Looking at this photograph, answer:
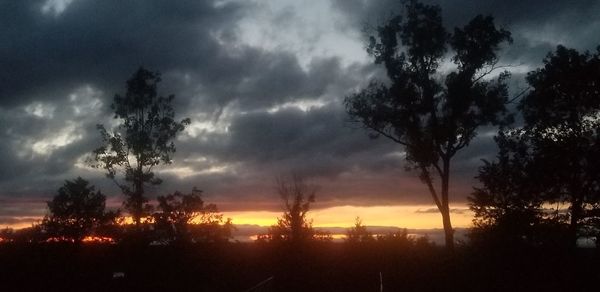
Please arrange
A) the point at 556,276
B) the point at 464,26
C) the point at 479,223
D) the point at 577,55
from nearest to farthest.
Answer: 1. the point at 556,276
2. the point at 464,26
3. the point at 577,55
4. the point at 479,223

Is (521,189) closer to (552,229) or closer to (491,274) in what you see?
(552,229)

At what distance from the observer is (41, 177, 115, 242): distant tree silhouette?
209 feet

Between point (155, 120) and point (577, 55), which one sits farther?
point (155, 120)

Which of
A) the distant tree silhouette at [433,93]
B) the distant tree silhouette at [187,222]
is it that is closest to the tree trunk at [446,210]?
the distant tree silhouette at [433,93]

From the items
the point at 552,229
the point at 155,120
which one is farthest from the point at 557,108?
the point at 155,120

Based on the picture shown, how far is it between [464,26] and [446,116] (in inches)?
233

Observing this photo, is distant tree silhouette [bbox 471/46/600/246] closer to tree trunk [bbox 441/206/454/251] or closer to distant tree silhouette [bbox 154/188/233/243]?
tree trunk [bbox 441/206/454/251]

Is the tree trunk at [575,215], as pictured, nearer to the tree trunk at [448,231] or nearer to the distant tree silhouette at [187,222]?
the tree trunk at [448,231]

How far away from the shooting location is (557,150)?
3659 centimetres

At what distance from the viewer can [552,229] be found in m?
36.3

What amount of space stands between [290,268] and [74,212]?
3556cm

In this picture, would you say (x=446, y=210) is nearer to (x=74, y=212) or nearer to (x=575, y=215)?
(x=575, y=215)

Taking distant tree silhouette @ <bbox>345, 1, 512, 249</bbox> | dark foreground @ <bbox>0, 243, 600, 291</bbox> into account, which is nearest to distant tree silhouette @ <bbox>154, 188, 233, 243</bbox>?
dark foreground @ <bbox>0, 243, 600, 291</bbox>

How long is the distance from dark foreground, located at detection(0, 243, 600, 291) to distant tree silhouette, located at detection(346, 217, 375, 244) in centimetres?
122
